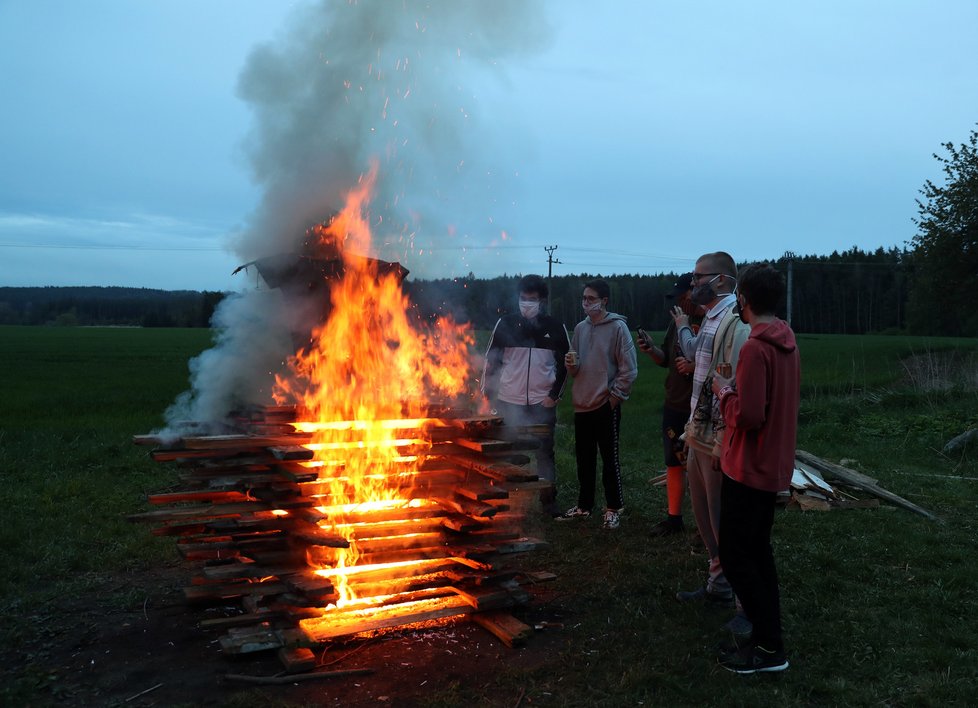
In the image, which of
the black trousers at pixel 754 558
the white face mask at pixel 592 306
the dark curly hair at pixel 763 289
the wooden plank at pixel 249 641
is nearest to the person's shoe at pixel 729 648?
the black trousers at pixel 754 558

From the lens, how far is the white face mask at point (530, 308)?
707 cm

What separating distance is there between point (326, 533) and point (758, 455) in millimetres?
2442

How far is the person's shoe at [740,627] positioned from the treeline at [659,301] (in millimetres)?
30404

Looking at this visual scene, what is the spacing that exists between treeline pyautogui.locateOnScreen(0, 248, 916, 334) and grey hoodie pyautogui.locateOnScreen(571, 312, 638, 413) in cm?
2769

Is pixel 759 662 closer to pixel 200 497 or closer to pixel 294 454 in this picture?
pixel 294 454

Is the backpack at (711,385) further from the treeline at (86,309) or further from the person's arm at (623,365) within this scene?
the treeline at (86,309)

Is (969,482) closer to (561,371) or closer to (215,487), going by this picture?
(561,371)

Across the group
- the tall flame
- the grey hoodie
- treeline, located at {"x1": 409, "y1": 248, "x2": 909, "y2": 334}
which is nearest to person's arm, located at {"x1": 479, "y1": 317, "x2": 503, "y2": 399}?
the tall flame

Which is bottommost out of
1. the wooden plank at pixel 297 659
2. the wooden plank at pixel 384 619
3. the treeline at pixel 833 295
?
the wooden plank at pixel 297 659

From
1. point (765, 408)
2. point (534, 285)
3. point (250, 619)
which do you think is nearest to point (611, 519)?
point (534, 285)

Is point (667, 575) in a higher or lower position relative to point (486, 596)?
lower

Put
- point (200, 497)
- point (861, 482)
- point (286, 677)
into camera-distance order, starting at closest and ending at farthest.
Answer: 1. point (286, 677)
2. point (200, 497)
3. point (861, 482)

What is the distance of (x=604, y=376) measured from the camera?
22.7 feet

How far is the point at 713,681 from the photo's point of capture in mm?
3908
